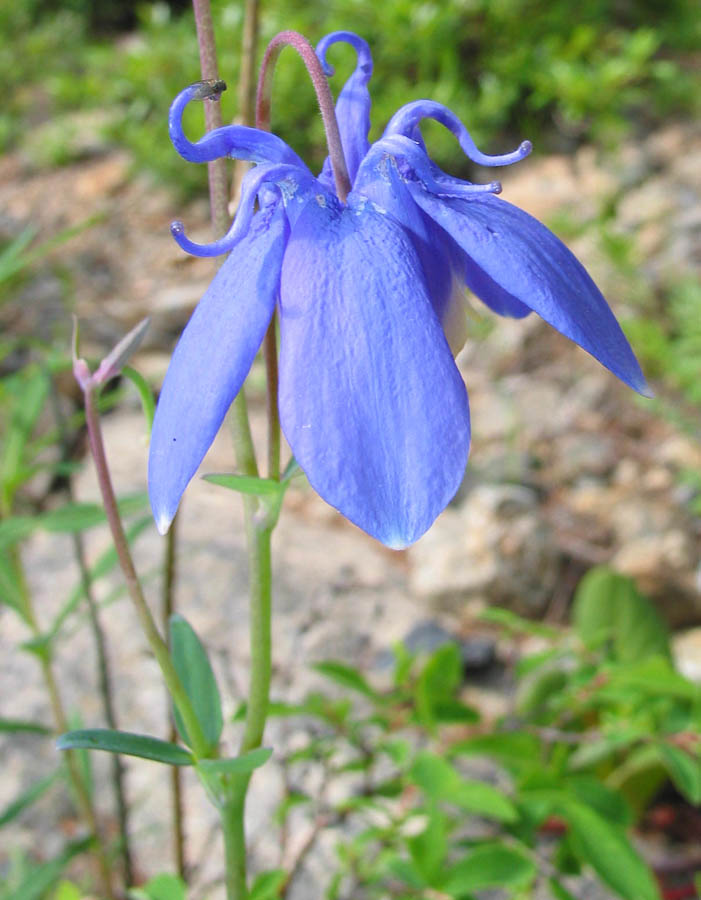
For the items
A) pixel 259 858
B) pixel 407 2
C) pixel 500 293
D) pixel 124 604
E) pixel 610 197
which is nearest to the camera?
pixel 500 293

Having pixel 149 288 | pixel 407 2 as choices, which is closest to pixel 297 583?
pixel 149 288

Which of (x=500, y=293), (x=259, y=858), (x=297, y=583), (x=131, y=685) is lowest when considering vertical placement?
(x=259, y=858)

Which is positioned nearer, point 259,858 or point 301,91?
point 259,858

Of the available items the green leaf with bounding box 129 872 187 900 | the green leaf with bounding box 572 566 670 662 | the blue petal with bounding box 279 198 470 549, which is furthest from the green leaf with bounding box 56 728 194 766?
the green leaf with bounding box 572 566 670 662

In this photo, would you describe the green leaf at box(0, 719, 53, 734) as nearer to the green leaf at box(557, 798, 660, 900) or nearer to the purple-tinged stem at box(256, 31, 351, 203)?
the green leaf at box(557, 798, 660, 900)

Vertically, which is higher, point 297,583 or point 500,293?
point 500,293

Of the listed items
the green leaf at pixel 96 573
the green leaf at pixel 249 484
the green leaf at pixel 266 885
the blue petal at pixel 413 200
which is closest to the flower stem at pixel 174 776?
the green leaf at pixel 96 573

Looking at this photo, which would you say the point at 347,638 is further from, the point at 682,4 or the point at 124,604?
the point at 682,4

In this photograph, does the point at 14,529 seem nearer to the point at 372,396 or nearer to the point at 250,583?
the point at 250,583
